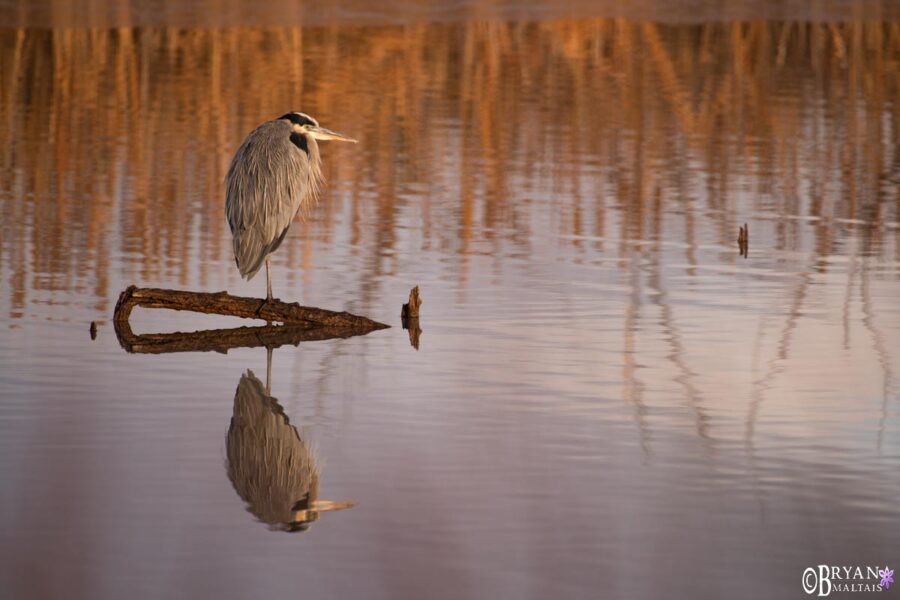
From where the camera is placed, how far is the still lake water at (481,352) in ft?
20.2

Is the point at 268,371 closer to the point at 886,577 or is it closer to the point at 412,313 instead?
the point at 412,313

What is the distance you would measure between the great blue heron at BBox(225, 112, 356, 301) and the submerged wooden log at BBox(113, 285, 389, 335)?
359 millimetres

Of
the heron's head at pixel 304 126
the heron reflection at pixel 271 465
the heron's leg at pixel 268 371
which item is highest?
the heron's head at pixel 304 126

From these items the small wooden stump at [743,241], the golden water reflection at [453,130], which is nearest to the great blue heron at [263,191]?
the golden water reflection at [453,130]

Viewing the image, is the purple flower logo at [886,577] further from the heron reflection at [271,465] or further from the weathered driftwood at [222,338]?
the weathered driftwood at [222,338]

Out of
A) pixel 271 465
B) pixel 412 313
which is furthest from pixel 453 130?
pixel 271 465

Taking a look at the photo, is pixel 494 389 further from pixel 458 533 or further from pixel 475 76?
pixel 475 76

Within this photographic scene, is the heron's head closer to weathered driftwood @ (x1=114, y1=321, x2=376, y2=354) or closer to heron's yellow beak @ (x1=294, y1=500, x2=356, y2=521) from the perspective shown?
Answer: weathered driftwood @ (x1=114, y1=321, x2=376, y2=354)

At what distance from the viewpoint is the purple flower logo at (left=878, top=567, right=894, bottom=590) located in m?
5.87

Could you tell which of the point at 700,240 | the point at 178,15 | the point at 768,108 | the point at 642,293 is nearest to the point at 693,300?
the point at 642,293

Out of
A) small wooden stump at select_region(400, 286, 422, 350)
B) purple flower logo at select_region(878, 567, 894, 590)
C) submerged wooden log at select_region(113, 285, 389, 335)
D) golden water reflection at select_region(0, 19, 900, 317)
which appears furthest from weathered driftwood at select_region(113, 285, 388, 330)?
purple flower logo at select_region(878, 567, 894, 590)

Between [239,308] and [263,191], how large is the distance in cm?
78

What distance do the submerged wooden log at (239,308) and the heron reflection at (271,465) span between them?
95 cm

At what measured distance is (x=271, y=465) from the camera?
7.26 meters
